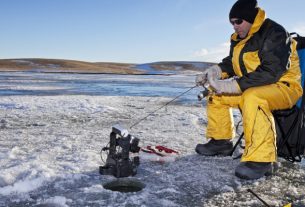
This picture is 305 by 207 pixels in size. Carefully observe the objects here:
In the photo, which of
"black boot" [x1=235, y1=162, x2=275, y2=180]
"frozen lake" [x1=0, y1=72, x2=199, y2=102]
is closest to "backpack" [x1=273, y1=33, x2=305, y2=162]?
"black boot" [x1=235, y1=162, x2=275, y2=180]

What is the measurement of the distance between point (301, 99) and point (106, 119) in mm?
3495

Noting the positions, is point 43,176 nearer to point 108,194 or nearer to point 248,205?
point 108,194

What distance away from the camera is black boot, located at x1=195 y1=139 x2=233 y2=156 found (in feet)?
12.6

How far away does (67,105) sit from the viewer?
791cm

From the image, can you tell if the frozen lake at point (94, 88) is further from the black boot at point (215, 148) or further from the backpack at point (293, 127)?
the backpack at point (293, 127)

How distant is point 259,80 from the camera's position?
→ 3129 millimetres

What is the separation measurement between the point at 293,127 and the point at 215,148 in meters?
0.82

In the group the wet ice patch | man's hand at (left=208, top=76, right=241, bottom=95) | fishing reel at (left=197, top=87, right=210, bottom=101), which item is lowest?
the wet ice patch

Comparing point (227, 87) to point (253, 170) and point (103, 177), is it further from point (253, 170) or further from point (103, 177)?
point (103, 177)

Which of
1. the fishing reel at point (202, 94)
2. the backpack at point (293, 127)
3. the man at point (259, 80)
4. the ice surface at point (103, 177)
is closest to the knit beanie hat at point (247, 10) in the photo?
the man at point (259, 80)

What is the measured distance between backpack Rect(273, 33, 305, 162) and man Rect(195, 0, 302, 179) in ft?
0.53

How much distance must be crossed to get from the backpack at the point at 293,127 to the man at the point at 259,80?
161 millimetres

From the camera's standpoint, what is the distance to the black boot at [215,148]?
386 cm

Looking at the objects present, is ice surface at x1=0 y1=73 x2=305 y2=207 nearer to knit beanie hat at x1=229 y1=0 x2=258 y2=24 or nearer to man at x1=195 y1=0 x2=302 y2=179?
man at x1=195 y1=0 x2=302 y2=179
